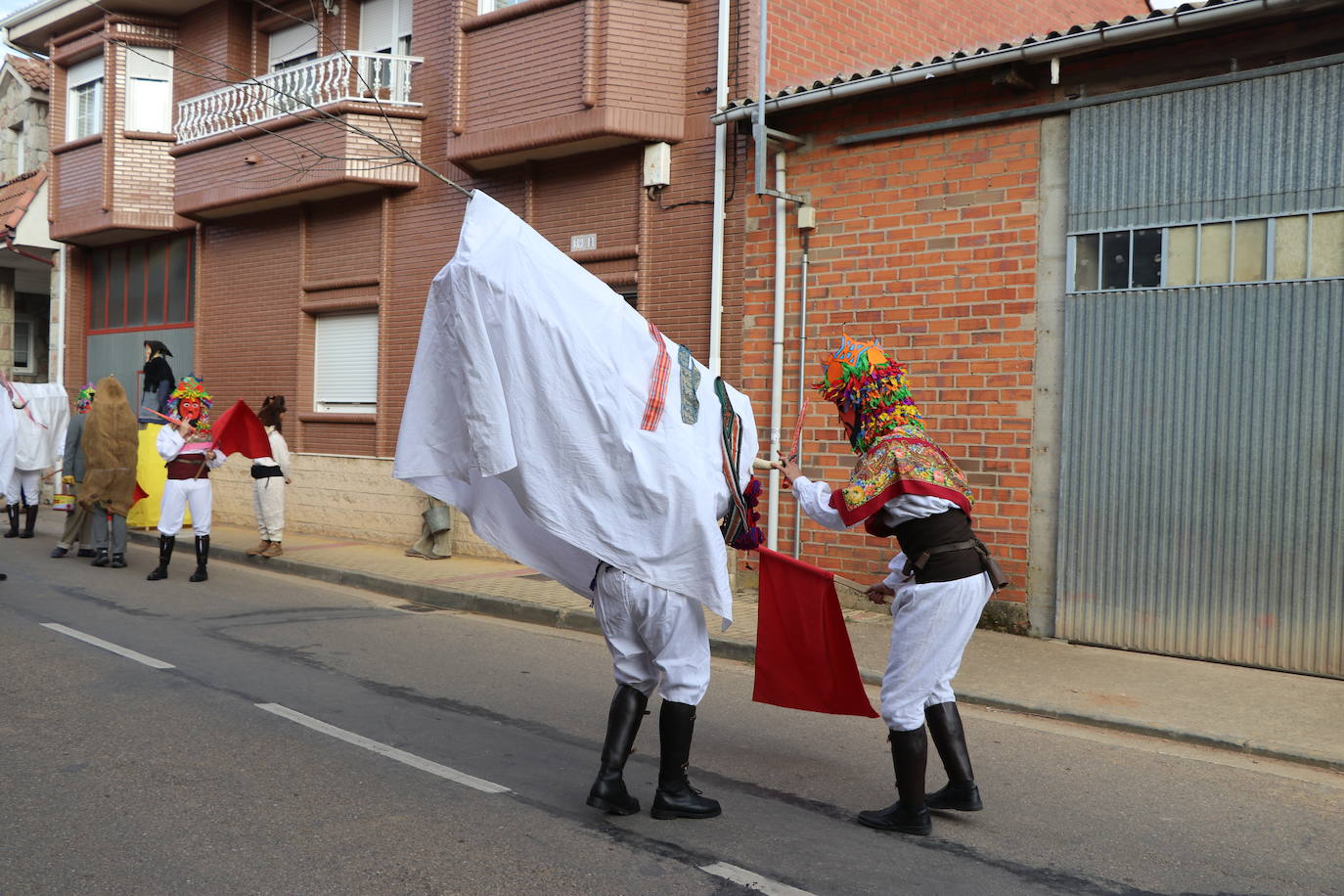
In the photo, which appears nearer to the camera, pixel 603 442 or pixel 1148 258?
pixel 603 442

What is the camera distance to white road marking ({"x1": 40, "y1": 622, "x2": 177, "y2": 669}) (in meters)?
7.42

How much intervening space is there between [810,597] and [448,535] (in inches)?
354

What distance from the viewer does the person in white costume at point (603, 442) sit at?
14.3ft

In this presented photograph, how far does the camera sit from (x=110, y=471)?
1217 cm

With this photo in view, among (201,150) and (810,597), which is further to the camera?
(201,150)

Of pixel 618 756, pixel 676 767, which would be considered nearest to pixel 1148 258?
pixel 676 767

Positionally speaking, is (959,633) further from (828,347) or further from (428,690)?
A: (828,347)

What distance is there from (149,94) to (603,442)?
1769 cm

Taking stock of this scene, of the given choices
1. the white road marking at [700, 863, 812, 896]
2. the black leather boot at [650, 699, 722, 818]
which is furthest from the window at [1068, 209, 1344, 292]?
the white road marking at [700, 863, 812, 896]

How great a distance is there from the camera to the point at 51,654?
7.61 m

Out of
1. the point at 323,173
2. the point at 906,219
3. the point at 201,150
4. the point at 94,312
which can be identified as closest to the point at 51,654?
the point at 906,219

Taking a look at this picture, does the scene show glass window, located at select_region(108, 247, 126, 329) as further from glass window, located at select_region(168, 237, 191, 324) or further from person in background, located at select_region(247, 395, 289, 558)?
person in background, located at select_region(247, 395, 289, 558)

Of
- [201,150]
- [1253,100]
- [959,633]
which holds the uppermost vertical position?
[201,150]

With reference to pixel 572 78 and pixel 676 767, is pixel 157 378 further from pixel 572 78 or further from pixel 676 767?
pixel 676 767
